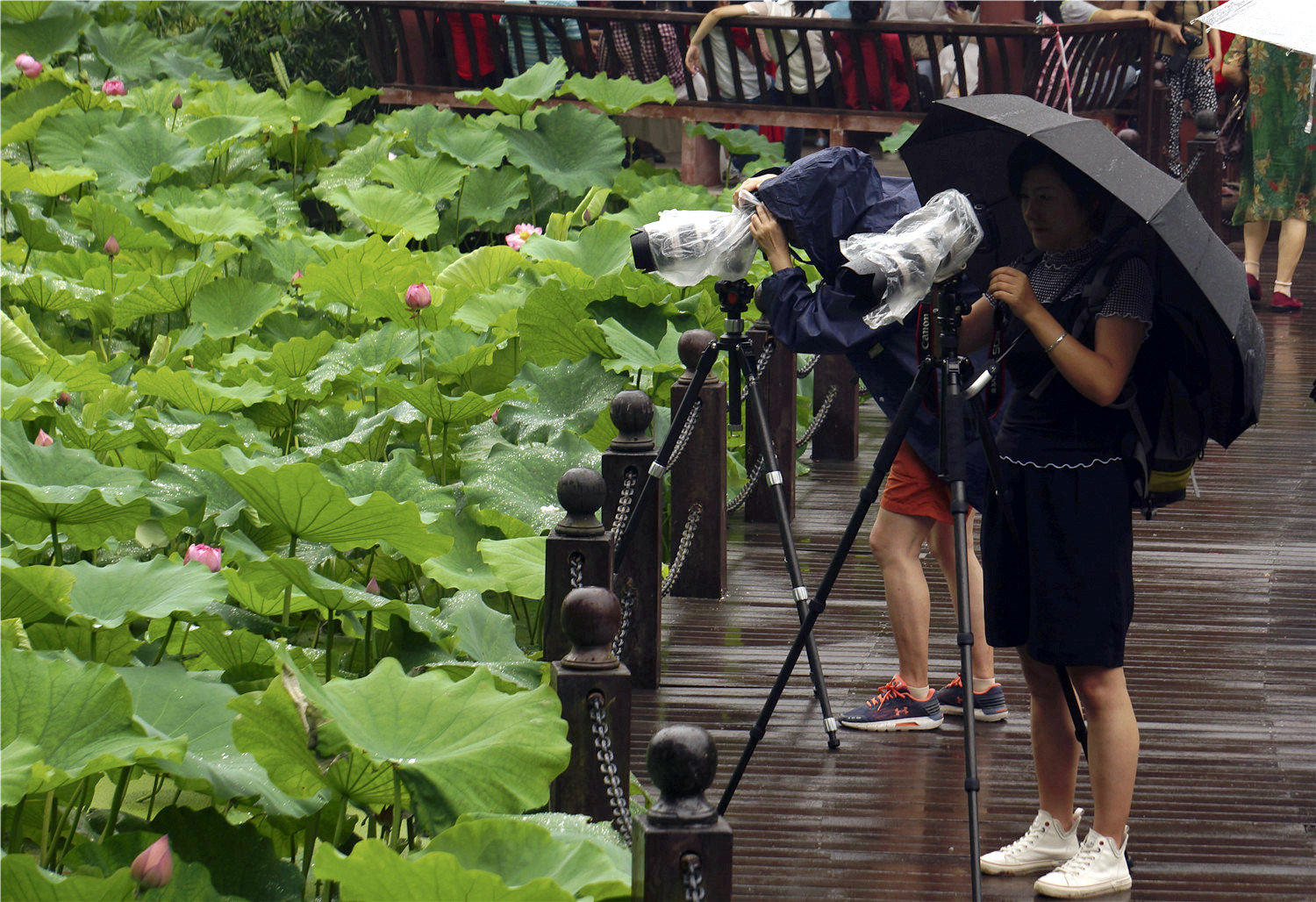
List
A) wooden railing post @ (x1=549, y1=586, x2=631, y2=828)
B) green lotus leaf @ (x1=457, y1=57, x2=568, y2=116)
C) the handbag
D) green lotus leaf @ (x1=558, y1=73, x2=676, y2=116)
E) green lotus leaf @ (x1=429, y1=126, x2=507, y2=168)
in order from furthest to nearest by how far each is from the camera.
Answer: the handbag → green lotus leaf @ (x1=558, y1=73, x2=676, y2=116) → green lotus leaf @ (x1=457, y1=57, x2=568, y2=116) → green lotus leaf @ (x1=429, y1=126, x2=507, y2=168) → wooden railing post @ (x1=549, y1=586, x2=631, y2=828)

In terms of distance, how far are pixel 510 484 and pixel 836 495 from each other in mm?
1761

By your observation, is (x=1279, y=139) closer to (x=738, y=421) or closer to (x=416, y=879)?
(x=738, y=421)

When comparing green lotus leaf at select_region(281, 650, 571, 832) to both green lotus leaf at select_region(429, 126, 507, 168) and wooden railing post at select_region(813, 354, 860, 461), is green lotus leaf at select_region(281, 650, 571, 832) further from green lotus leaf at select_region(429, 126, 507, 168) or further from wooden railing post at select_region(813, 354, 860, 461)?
green lotus leaf at select_region(429, 126, 507, 168)

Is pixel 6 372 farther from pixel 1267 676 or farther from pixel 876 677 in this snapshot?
pixel 1267 676

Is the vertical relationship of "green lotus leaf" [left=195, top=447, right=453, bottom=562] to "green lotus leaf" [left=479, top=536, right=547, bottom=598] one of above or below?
above

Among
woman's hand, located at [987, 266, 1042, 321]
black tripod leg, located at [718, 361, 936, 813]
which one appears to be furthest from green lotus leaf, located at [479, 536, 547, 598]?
woman's hand, located at [987, 266, 1042, 321]

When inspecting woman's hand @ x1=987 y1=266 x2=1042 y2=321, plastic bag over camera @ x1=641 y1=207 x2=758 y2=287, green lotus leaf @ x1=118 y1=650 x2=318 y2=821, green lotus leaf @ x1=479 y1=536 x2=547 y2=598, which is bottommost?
green lotus leaf @ x1=479 y1=536 x2=547 y2=598

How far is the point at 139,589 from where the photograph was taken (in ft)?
7.30

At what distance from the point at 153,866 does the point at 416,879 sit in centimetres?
42

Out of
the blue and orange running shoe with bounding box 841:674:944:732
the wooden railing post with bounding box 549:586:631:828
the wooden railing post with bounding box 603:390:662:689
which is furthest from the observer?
the wooden railing post with bounding box 603:390:662:689

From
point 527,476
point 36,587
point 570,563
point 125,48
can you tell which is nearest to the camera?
point 36,587

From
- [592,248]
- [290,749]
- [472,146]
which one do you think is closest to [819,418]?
[592,248]

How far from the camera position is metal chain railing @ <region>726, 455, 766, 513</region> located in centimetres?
437

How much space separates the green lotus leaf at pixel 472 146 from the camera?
22.5ft
